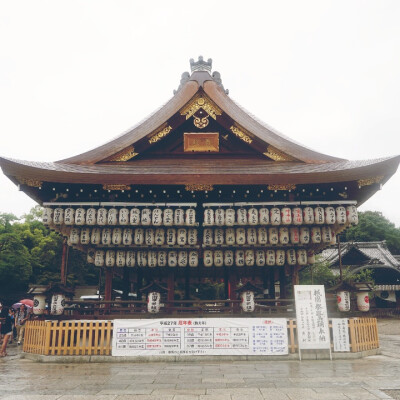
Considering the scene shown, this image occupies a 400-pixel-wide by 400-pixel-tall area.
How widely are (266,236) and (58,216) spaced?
713cm

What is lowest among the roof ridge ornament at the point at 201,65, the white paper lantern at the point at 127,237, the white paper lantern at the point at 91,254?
the white paper lantern at the point at 91,254

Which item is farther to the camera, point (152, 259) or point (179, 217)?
point (152, 259)

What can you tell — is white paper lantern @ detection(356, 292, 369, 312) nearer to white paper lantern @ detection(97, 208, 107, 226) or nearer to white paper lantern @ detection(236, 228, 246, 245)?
white paper lantern @ detection(236, 228, 246, 245)

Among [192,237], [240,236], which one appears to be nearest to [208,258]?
[192,237]

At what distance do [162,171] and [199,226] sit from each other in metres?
2.40

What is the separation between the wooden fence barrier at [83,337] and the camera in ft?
34.5

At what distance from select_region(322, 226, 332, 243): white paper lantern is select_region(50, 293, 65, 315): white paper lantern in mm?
9081

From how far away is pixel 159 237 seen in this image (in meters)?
12.4

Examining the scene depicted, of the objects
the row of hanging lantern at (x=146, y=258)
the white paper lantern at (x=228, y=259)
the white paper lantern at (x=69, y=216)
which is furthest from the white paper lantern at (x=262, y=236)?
the white paper lantern at (x=69, y=216)

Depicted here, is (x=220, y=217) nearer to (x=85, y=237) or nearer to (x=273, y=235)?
(x=273, y=235)

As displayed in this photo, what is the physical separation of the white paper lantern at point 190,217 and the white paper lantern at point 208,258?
1.35m

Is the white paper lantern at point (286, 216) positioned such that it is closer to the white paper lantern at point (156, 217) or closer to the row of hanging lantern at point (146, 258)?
the row of hanging lantern at point (146, 258)

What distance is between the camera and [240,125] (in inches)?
559

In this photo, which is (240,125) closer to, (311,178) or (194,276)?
(311,178)
